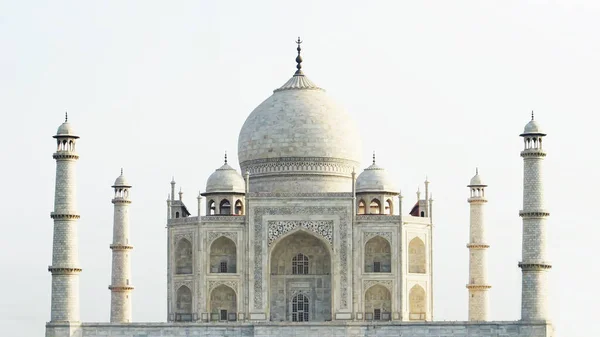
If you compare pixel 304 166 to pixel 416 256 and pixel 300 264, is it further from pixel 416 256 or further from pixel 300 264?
pixel 416 256

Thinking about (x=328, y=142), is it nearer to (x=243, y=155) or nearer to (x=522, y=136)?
(x=243, y=155)

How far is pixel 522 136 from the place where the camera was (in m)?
43.9

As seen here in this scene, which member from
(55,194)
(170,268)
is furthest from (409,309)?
(55,194)

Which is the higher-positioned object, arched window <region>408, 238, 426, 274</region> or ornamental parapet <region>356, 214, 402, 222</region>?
ornamental parapet <region>356, 214, 402, 222</region>

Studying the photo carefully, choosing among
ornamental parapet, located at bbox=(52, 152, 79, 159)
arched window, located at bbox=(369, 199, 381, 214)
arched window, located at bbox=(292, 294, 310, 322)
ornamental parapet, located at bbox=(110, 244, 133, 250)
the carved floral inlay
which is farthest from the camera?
ornamental parapet, located at bbox=(110, 244, 133, 250)

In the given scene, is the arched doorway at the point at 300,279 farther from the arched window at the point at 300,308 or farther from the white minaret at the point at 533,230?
the white minaret at the point at 533,230

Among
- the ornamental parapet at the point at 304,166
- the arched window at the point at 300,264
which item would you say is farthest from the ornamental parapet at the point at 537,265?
the ornamental parapet at the point at 304,166

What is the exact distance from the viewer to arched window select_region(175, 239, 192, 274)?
155 feet

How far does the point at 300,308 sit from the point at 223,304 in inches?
84.9

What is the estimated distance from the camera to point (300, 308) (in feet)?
154

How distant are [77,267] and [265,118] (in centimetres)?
842

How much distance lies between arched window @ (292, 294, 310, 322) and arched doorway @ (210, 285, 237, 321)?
170cm

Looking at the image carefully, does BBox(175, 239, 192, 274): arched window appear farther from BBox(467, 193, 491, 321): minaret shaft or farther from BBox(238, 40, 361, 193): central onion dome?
BBox(467, 193, 491, 321): minaret shaft

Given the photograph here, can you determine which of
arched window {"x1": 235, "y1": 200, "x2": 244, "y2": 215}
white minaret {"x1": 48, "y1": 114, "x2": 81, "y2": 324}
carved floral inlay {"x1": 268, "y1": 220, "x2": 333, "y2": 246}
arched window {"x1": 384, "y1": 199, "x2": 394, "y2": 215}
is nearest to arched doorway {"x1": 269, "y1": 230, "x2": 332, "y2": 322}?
carved floral inlay {"x1": 268, "y1": 220, "x2": 333, "y2": 246}
